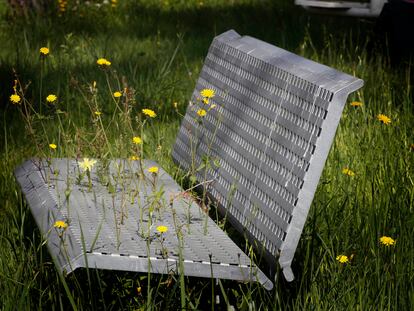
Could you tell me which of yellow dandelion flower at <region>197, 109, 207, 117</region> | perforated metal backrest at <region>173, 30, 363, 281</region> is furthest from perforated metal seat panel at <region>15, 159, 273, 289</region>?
yellow dandelion flower at <region>197, 109, 207, 117</region>

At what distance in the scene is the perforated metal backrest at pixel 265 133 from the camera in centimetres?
251

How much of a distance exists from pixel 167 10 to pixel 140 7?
0.25 metres

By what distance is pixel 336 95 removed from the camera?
2.45 meters

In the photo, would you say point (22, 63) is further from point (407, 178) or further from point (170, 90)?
point (407, 178)

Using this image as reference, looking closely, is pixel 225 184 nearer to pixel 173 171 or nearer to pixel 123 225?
pixel 123 225

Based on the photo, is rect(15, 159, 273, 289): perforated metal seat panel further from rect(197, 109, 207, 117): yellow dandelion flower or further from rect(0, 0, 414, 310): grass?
rect(197, 109, 207, 117): yellow dandelion flower

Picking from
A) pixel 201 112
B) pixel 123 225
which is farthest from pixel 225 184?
pixel 123 225

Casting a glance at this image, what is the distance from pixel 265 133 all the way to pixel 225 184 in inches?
12.2

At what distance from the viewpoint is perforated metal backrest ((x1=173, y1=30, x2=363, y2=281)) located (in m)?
2.51

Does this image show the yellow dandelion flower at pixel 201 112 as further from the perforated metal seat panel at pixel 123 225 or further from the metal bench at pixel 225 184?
the perforated metal seat panel at pixel 123 225

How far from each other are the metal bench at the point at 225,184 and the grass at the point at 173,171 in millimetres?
94

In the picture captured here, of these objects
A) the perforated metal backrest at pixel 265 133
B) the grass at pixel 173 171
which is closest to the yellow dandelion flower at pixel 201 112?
the perforated metal backrest at pixel 265 133

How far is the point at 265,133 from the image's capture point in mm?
2850

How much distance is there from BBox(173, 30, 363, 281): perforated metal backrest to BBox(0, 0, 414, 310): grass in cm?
15
